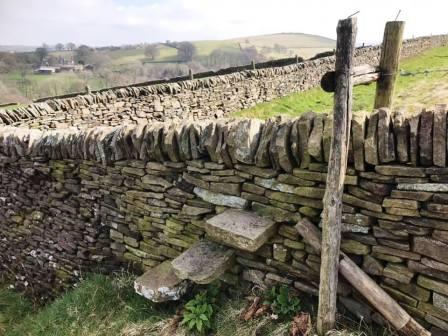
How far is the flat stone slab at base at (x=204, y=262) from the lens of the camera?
3.74 metres

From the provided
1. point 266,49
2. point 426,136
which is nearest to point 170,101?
point 426,136

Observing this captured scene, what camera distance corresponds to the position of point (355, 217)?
10.6 feet

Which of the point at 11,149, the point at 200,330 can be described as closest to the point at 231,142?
the point at 200,330

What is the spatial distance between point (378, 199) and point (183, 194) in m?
2.18

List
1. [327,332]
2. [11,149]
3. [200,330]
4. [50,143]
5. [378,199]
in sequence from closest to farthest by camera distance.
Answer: [378,199] < [327,332] < [200,330] < [50,143] < [11,149]

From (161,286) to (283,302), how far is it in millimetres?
1371

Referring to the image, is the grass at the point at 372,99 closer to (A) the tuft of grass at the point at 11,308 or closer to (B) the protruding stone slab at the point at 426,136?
(B) the protruding stone slab at the point at 426,136

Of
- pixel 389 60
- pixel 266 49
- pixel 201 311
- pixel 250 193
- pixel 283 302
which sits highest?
pixel 266 49

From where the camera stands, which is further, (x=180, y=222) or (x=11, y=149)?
(x=11, y=149)

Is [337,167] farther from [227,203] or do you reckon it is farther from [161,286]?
[161,286]

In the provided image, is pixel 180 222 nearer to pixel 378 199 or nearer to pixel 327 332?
pixel 327 332

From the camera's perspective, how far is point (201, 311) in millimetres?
3912

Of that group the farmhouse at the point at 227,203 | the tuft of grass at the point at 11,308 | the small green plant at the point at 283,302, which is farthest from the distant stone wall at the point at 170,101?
the small green plant at the point at 283,302

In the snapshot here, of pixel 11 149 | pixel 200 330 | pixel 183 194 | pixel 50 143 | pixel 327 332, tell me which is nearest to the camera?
pixel 327 332
